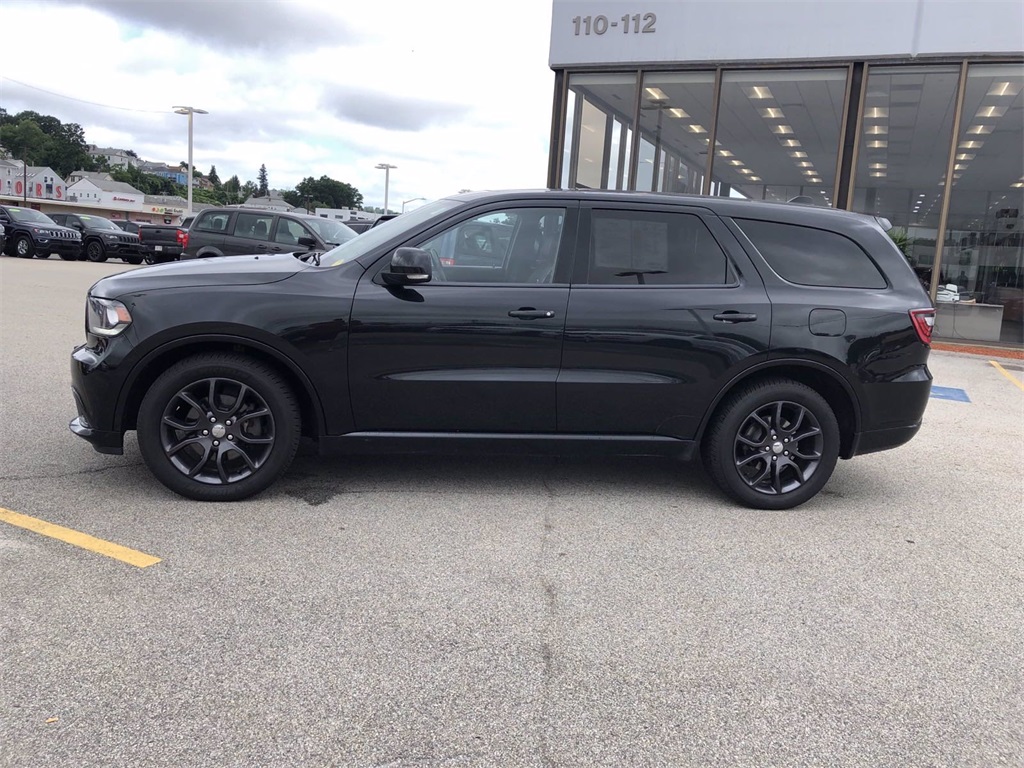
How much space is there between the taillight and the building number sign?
1086 centimetres

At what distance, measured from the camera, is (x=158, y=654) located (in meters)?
2.78

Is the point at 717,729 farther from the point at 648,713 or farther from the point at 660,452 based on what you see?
the point at 660,452

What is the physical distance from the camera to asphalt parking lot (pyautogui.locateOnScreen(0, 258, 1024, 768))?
95.9 inches

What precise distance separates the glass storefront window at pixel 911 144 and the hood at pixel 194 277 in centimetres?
1048

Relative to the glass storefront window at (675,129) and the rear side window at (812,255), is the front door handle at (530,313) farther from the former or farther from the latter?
the glass storefront window at (675,129)

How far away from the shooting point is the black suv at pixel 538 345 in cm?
418

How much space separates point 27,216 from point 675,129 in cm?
2135

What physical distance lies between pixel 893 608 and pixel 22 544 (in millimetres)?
3763

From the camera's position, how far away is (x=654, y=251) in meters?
4.57

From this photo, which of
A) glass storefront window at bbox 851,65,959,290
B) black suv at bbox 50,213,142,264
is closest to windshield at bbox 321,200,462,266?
glass storefront window at bbox 851,65,959,290

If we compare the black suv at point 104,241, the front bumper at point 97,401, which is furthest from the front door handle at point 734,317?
the black suv at point 104,241

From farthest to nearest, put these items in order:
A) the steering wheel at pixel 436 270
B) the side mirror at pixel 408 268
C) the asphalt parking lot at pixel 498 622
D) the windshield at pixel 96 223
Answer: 1. the windshield at pixel 96 223
2. the steering wheel at pixel 436 270
3. the side mirror at pixel 408 268
4. the asphalt parking lot at pixel 498 622

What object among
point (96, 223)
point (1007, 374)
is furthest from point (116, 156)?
point (1007, 374)

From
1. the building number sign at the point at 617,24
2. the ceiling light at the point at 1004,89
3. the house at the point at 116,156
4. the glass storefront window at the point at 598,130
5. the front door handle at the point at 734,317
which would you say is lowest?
the front door handle at the point at 734,317
